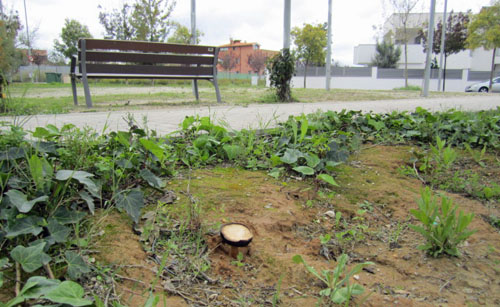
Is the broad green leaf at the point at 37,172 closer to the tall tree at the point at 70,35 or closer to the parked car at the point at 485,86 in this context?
the parked car at the point at 485,86

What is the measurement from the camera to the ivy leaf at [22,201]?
1351 mm

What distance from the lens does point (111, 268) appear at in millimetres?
1403

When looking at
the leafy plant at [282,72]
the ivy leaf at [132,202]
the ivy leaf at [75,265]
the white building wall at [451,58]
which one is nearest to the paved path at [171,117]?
the ivy leaf at [132,202]

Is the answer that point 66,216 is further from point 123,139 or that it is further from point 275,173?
point 275,173

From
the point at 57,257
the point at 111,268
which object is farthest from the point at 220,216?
the point at 57,257

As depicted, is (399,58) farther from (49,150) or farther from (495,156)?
(49,150)

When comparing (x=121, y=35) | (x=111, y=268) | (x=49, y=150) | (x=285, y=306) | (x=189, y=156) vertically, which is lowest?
(x=285, y=306)

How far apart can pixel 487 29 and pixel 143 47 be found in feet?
89.0

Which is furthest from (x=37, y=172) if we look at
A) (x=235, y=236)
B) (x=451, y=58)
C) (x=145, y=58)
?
(x=451, y=58)

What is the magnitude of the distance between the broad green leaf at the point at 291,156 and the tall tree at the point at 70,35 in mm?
41622

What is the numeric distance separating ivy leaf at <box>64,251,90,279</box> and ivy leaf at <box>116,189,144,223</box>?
362 millimetres

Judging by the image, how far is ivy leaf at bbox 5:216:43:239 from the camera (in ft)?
4.34

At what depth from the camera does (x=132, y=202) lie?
1714 mm

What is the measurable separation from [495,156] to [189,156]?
9.13 feet
